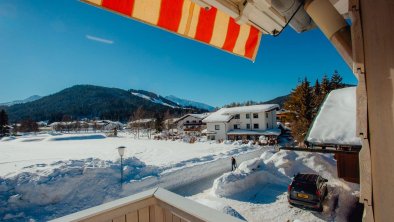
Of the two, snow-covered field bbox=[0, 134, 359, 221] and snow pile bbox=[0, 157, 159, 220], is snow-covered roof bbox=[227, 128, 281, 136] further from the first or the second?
snow pile bbox=[0, 157, 159, 220]

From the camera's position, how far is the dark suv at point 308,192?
937 cm

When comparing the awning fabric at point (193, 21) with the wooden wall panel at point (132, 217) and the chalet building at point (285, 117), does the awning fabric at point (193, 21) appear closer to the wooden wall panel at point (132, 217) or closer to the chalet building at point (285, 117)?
the wooden wall panel at point (132, 217)

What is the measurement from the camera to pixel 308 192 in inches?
376

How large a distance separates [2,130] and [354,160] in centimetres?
8956

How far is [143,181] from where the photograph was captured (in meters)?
14.8

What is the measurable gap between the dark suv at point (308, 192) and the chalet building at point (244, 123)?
3120 cm

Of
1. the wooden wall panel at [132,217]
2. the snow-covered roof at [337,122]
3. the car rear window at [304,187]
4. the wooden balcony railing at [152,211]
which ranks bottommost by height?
the car rear window at [304,187]

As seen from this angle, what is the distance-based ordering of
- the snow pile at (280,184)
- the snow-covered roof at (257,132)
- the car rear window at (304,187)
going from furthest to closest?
the snow-covered roof at (257,132) < the snow pile at (280,184) < the car rear window at (304,187)

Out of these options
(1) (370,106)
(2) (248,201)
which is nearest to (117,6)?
(1) (370,106)

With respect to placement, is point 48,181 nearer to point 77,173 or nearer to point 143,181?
point 77,173

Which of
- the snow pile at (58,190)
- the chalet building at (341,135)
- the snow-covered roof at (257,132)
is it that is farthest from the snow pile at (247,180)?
the snow-covered roof at (257,132)

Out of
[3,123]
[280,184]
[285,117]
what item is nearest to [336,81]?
[285,117]

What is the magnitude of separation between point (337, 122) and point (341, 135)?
2.47 feet

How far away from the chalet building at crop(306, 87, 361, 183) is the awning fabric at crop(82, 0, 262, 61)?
4156 mm
